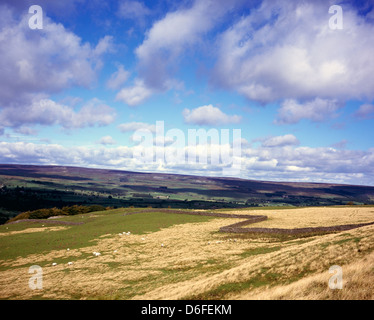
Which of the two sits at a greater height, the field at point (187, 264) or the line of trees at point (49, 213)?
the field at point (187, 264)

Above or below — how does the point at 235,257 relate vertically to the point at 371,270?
below

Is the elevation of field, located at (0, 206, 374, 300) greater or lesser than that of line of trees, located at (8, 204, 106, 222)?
greater

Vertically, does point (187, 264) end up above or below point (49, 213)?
above

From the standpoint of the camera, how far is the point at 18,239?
164ft

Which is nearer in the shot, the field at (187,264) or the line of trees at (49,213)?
the field at (187,264)

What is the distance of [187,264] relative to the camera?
27.6 meters

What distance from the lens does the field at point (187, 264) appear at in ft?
54.5

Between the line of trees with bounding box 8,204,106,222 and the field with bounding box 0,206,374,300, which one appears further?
the line of trees with bounding box 8,204,106,222

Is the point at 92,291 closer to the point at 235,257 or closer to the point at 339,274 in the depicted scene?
the point at 235,257

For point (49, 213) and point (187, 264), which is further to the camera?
point (49, 213)

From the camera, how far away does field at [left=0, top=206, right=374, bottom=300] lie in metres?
16.6

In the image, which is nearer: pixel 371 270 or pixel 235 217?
pixel 371 270
